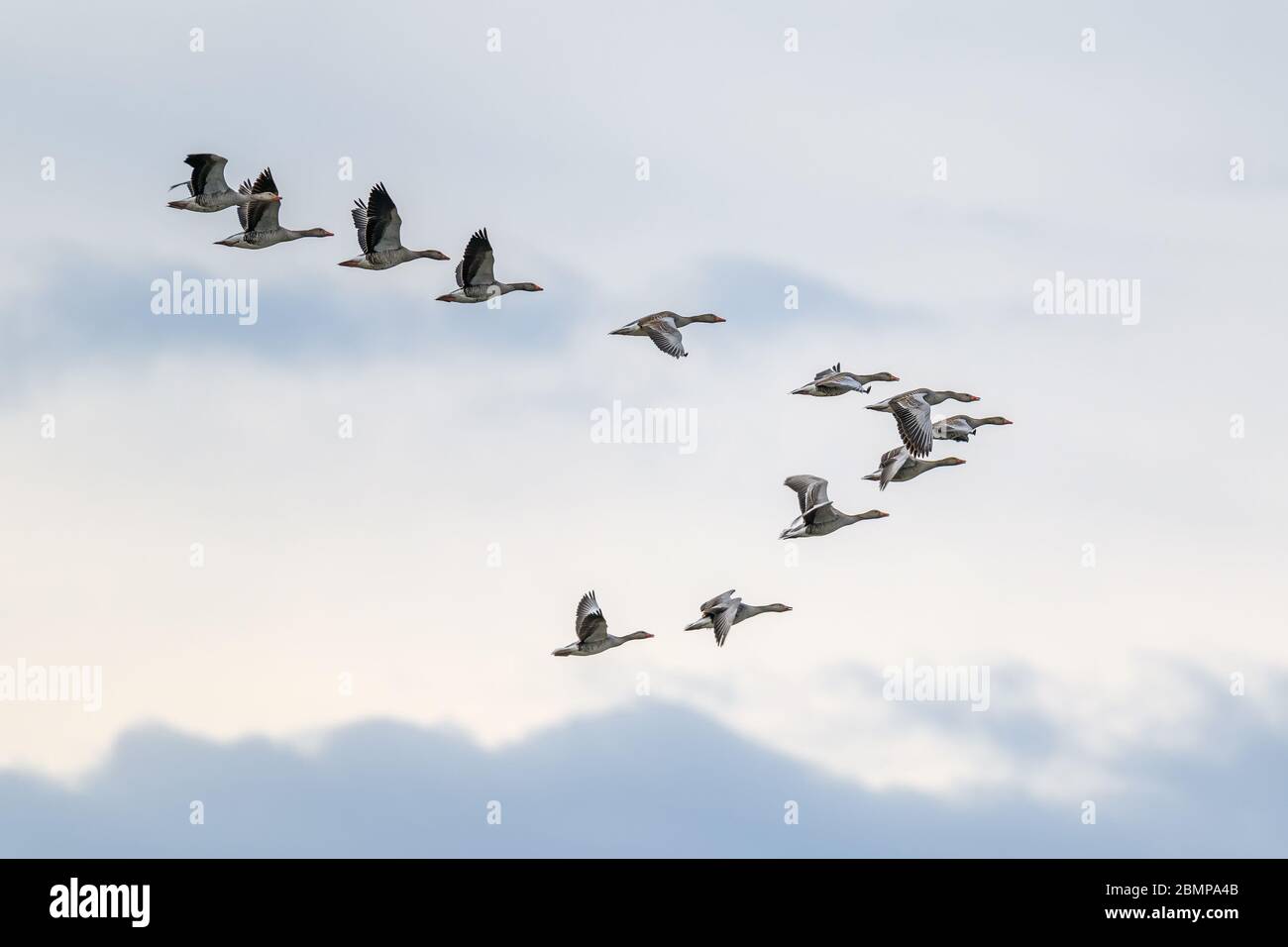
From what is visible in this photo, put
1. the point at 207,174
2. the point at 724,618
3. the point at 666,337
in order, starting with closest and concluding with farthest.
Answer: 1. the point at 724,618
2. the point at 666,337
3. the point at 207,174

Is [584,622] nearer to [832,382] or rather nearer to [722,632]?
[722,632]

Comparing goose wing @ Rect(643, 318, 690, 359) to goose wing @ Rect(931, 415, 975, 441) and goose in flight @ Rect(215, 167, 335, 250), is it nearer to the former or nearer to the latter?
goose wing @ Rect(931, 415, 975, 441)

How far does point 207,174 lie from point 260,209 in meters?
1.68

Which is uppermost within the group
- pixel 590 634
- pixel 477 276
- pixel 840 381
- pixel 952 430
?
pixel 477 276

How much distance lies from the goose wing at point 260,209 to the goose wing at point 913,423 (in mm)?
18332

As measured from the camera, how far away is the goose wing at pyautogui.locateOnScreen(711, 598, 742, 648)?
172 feet

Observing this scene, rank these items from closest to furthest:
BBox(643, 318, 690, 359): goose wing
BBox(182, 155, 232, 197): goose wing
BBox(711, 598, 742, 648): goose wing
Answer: BBox(711, 598, 742, 648): goose wing < BBox(643, 318, 690, 359): goose wing < BBox(182, 155, 232, 197): goose wing

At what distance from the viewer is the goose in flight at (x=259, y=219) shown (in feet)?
190

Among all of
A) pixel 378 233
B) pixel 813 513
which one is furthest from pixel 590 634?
pixel 378 233

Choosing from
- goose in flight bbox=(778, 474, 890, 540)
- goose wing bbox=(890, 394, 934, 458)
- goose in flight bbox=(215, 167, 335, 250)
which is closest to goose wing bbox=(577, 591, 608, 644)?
goose in flight bbox=(778, 474, 890, 540)

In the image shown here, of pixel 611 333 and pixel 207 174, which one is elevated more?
pixel 207 174

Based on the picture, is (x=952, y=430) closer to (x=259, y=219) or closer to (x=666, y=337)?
(x=666, y=337)

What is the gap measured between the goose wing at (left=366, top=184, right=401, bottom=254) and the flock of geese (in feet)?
0.09

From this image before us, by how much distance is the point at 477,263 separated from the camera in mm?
58281
